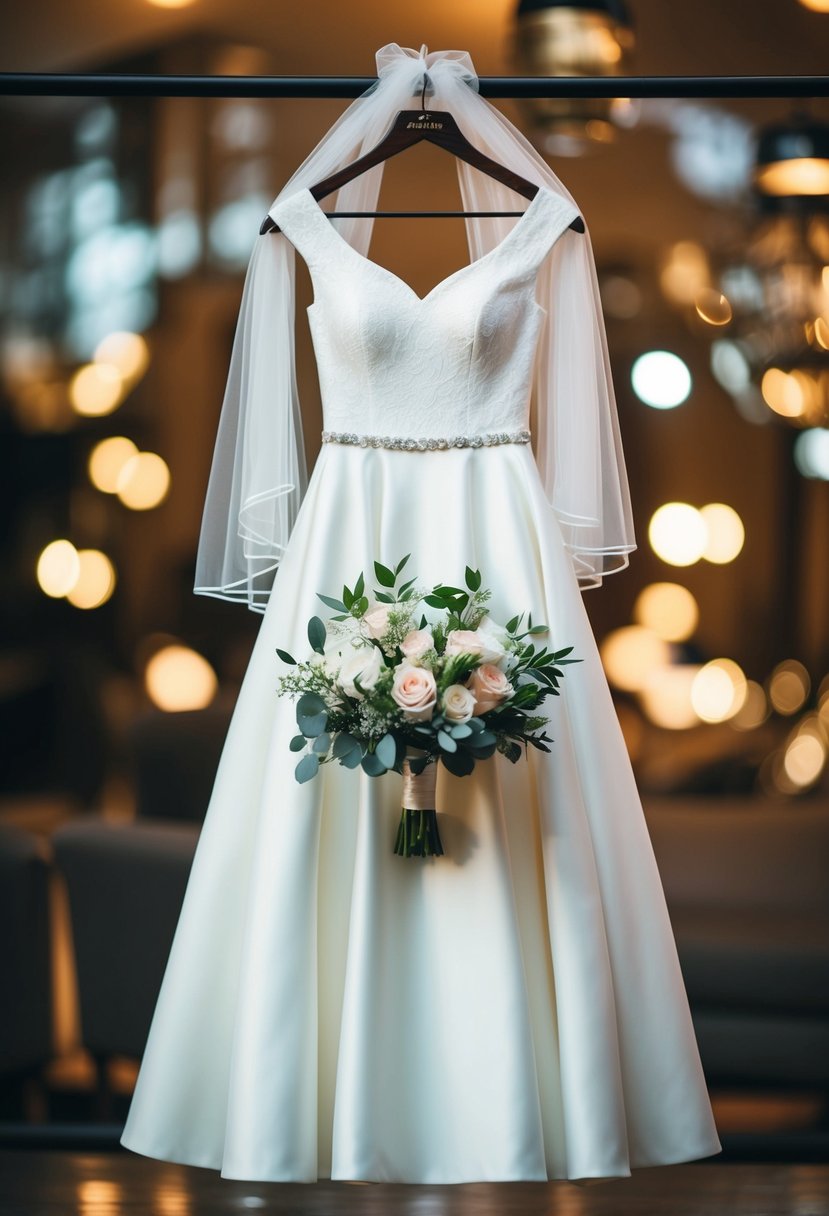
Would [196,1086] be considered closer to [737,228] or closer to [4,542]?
[4,542]

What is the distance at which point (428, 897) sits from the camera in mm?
2117

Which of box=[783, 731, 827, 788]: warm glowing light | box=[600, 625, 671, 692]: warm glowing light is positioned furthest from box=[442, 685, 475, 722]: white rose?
box=[783, 731, 827, 788]: warm glowing light

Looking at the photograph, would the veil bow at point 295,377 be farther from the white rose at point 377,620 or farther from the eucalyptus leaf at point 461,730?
the eucalyptus leaf at point 461,730

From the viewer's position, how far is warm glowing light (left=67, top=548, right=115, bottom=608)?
11.5ft

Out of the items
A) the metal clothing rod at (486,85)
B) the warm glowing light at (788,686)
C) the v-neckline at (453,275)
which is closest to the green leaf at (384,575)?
the v-neckline at (453,275)

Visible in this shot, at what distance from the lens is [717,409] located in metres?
3.62

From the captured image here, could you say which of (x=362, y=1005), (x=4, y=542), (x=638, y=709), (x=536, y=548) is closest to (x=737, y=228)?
(x=638, y=709)

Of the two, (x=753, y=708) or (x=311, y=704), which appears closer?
(x=311, y=704)

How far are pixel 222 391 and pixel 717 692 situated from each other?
1.70m

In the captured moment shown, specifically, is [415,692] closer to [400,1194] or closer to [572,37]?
[400,1194]

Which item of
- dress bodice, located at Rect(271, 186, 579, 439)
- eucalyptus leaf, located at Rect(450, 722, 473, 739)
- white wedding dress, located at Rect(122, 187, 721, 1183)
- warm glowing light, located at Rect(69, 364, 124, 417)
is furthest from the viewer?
warm glowing light, located at Rect(69, 364, 124, 417)

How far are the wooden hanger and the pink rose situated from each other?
0.92m

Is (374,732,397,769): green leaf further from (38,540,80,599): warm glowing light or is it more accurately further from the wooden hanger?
(38,540,80,599): warm glowing light

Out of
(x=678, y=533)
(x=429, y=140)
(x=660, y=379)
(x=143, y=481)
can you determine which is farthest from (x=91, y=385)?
(x=678, y=533)
